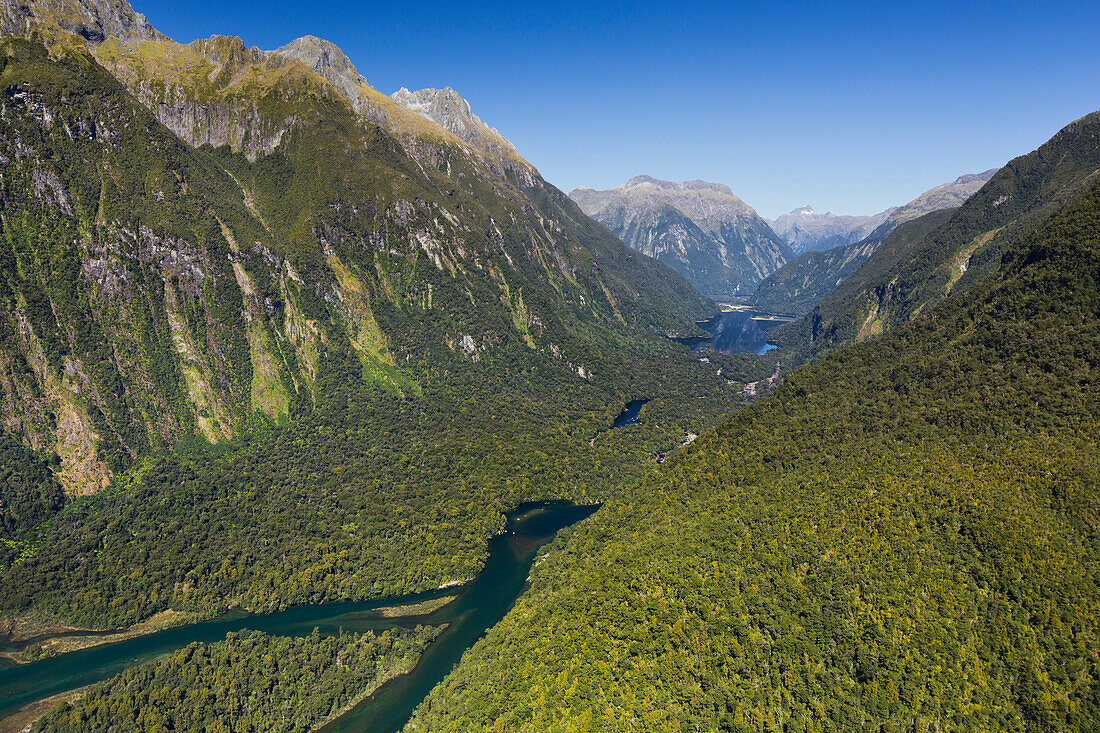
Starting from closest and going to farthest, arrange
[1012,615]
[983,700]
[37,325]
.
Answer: [983,700], [1012,615], [37,325]

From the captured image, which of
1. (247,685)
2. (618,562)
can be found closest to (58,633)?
(247,685)

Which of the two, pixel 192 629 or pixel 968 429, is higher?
pixel 968 429

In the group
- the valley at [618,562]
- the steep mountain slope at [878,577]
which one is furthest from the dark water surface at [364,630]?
the steep mountain slope at [878,577]

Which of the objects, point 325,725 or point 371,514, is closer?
point 325,725

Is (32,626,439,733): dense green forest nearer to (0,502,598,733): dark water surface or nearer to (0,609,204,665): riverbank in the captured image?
(0,502,598,733): dark water surface

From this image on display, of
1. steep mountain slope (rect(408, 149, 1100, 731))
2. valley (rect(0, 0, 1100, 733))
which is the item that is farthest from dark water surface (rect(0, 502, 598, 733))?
steep mountain slope (rect(408, 149, 1100, 731))

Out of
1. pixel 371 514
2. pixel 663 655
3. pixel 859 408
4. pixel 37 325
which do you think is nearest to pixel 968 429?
pixel 859 408

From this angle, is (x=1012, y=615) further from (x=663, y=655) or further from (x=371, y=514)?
(x=371, y=514)

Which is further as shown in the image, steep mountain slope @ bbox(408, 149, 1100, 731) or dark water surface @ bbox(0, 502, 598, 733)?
dark water surface @ bbox(0, 502, 598, 733)
